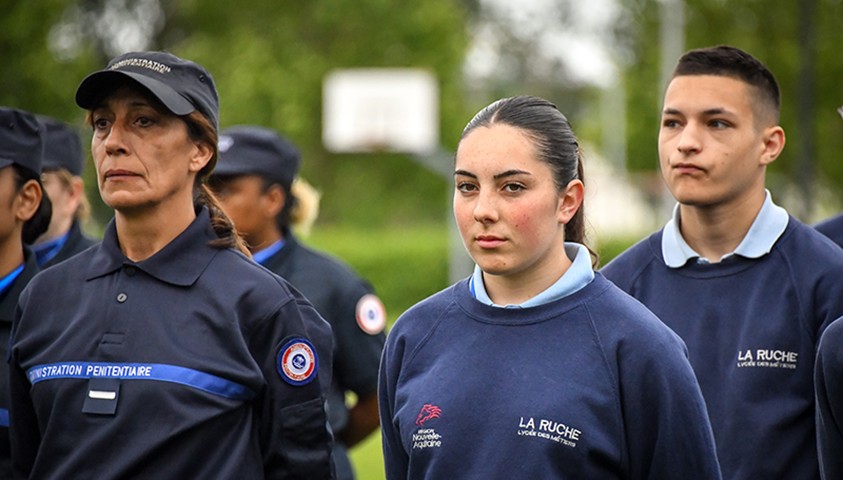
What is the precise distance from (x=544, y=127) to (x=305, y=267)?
277 cm

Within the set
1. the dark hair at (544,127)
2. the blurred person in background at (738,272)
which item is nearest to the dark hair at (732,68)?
the blurred person in background at (738,272)

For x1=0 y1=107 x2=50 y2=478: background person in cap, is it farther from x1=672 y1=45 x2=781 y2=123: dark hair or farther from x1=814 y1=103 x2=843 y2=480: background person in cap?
x1=814 y1=103 x2=843 y2=480: background person in cap

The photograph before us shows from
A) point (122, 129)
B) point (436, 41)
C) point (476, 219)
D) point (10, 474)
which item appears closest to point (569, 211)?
point (476, 219)

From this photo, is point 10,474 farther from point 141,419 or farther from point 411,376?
point 411,376

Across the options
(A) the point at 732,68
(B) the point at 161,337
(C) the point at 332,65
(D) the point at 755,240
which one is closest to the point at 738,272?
(D) the point at 755,240

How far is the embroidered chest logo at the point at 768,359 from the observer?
4484mm

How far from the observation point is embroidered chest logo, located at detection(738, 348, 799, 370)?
448cm

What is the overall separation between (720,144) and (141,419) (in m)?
2.24

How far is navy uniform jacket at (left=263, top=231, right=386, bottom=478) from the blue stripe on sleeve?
2524 mm

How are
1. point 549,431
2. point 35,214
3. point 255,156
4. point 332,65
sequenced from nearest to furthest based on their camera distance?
1. point 549,431
2. point 35,214
3. point 255,156
4. point 332,65

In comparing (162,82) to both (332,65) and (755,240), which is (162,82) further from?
(332,65)

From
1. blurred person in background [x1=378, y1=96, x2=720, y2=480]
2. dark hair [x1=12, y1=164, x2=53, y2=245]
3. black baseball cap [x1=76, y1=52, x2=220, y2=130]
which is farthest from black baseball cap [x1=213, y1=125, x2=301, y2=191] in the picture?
blurred person in background [x1=378, y1=96, x2=720, y2=480]

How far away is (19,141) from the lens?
15.4 feet

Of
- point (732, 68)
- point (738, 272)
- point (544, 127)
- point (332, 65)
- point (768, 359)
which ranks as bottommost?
point (768, 359)
